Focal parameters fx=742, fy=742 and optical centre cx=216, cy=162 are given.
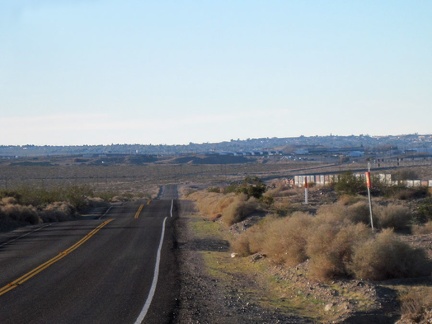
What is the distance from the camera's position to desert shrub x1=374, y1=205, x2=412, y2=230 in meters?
27.6

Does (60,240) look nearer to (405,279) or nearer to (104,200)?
(405,279)

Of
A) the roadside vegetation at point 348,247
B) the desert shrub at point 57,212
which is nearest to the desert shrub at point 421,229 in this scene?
the roadside vegetation at point 348,247

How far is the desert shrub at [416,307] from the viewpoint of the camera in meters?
12.5

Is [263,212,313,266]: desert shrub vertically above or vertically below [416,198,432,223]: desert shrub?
above

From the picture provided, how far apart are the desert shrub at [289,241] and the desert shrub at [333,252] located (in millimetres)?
1774

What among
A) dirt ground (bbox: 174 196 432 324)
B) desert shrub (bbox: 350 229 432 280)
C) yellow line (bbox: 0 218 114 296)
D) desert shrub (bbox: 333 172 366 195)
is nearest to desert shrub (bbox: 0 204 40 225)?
yellow line (bbox: 0 218 114 296)

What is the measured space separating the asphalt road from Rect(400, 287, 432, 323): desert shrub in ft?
14.0

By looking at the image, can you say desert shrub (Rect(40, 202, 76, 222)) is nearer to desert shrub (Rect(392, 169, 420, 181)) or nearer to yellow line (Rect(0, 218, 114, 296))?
yellow line (Rect(0, 218, 114, 296))

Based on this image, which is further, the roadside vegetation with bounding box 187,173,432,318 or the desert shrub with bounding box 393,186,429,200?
the desert shrub with bounding box 393,186,429,200

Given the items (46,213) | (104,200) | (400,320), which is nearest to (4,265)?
(400,320)

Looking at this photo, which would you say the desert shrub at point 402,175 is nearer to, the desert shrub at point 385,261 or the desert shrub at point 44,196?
the desert shrub at point 44,196

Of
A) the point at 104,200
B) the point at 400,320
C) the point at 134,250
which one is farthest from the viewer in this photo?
the point at 104,200

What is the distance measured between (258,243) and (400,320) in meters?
11.6

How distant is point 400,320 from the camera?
13.0 meters
